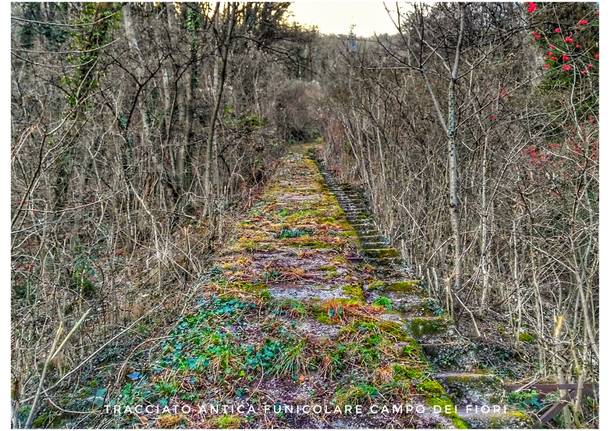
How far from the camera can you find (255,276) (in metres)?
3.90

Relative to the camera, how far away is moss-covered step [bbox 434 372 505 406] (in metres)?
2.47

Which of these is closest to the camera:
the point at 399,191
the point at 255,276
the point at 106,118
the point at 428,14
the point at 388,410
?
the point at 388,410

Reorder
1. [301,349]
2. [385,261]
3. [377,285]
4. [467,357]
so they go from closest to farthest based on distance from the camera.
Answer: [301,349] < [467,357] < [377,285] < [385,261]

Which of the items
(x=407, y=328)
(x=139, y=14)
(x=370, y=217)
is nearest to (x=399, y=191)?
(x=370, y=217)

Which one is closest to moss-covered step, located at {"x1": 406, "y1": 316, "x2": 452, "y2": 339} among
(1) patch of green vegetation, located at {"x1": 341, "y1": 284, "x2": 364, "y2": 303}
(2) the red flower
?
(1) patch of green vegetation, located at {"x1": 341, "y1": 284, "x2": 364, "y2": 303}

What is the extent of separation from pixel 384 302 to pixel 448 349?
0.66 metres

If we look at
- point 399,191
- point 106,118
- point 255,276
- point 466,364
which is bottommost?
point 466,364

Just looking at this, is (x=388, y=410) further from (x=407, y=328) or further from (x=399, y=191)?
(x=399, y=191)

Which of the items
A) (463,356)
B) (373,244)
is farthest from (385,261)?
(463,356)

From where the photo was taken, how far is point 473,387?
8.45ft

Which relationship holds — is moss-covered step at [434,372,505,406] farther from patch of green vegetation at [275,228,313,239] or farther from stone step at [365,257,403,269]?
patch of green vegetation at [275,228,313,239]

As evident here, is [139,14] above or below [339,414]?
above

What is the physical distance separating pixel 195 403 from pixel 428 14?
4534mm

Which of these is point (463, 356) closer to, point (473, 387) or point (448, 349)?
point (448, 349)
